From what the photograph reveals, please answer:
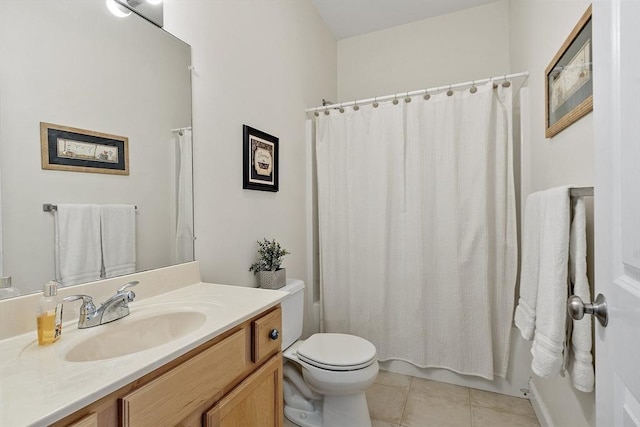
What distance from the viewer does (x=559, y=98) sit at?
1.35 meters

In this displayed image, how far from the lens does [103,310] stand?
89cm

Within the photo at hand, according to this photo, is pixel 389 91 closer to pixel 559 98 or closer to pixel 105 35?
pixel 559 98

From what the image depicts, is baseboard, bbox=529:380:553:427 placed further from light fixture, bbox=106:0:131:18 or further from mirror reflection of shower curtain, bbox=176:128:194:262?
light fixture, bbox=106:0:131:18

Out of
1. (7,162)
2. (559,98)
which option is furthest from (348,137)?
(7,162)

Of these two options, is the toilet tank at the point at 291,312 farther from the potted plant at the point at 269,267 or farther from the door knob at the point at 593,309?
the door knob at the point at 593,309

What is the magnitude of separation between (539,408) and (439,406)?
0.52m

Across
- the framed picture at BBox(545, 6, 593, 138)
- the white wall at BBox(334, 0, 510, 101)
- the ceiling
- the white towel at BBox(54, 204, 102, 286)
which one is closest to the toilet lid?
the white towel at BBox(54, 204, 102, 286)

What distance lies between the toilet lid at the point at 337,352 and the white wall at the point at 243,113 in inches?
18.7

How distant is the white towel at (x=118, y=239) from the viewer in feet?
3.42

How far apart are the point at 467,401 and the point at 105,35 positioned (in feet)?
8.33

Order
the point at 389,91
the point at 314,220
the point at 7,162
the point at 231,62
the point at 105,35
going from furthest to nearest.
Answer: the point at 389,91 → the point at 314,220 → the point at 231,62 → the point at 105,35 → the point at 7,162

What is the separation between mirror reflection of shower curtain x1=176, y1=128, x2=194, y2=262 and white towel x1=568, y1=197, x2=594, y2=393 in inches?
57.2

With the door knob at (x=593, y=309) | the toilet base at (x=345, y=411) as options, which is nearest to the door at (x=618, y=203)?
the door knob at (x=593, y=309)

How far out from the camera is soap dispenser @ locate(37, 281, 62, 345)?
750 millimetres
